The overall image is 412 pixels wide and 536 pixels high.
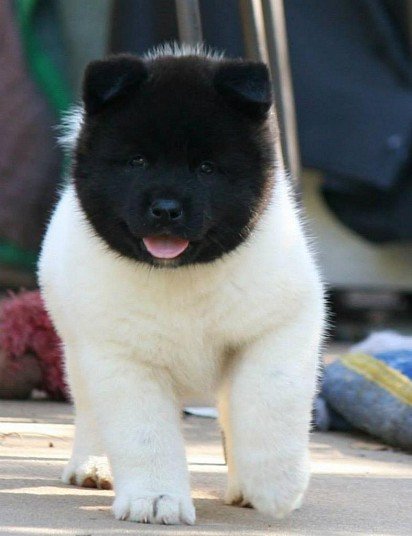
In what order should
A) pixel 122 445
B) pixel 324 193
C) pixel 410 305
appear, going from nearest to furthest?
pixel 122 445, pixel 324 193, pixel 410 305

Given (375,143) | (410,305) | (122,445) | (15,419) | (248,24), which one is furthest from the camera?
(410,305)

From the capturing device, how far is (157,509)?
312 centimetres

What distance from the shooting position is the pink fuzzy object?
202 inches

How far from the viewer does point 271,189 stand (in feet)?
11.2

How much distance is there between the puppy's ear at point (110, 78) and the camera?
10.6 feet

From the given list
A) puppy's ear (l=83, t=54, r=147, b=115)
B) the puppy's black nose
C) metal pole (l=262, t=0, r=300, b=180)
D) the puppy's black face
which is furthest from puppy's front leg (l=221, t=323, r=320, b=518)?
metal pole (l=262, t=0, r=300, b=180)

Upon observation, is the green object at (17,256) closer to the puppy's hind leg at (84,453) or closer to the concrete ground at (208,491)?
the concrete ground at (208,491)

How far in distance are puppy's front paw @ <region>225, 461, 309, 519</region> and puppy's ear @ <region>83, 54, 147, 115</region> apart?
3.30ft

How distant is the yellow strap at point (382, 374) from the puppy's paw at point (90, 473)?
1320 mm

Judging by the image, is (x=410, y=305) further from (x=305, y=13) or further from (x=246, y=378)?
(x=246, y=378)

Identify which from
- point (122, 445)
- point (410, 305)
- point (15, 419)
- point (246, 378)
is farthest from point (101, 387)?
point (410, 305)

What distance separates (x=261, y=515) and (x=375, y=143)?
4.03m

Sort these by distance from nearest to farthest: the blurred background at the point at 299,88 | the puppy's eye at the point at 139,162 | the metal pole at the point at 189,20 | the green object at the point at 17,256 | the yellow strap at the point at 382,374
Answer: the puppy's eye at the point at 139,162 → the metal pole at the point at 189,20 → the yellow strap at the point at 382,374 → the blurred background at the point at 299,88 → the green object at the point at 17,256

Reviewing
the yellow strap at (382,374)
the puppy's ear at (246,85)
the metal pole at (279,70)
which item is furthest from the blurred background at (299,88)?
the puppy's ear at (246,85)
